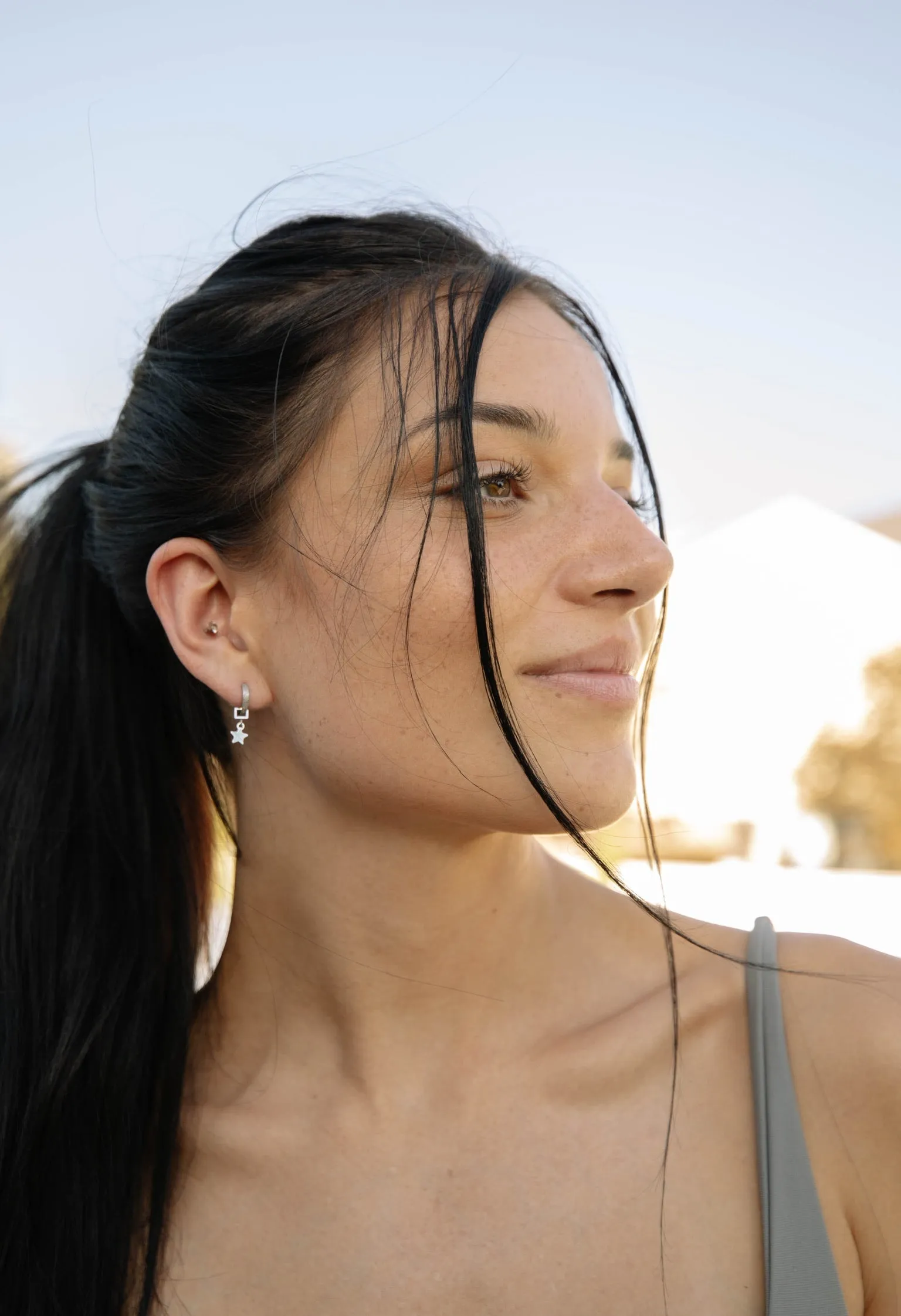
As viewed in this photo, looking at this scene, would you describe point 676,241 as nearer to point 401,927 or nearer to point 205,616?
point 205,616

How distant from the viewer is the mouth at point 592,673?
54.6 inches

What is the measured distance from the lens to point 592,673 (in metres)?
1.41

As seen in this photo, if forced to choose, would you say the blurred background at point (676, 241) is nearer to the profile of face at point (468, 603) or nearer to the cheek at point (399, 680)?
the profile of face at point (468, 603)

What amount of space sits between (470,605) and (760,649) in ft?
20.2

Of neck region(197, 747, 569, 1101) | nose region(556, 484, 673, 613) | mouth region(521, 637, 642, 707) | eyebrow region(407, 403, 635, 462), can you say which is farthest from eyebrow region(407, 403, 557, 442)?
neck region(197, 747, 569, 1101)

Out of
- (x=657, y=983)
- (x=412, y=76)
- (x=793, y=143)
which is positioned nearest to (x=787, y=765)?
(x=793, y=143)

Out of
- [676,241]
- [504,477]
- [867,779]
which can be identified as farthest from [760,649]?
[504,477]

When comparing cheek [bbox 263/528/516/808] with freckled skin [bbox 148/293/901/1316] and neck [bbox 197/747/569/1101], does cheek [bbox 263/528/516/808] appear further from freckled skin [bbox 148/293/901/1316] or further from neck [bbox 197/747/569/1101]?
neck [bbox 197/747/569/1101]

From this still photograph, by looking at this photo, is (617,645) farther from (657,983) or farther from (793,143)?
(793,143)

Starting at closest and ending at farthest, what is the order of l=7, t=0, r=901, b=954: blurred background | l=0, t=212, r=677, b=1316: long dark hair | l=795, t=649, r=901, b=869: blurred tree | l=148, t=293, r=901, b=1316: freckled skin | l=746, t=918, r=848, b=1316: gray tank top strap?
l=746, t=918, r=848, b=1316: gray tank top strap → l=148, t=293, r=901, b=1316: freckled skin → l=0, t=212, r=677, b=1316: long dark hair → l=7, t=0, r=901, b=954: blurred background → l=795, t=649, r=901, b=869: blurred tree

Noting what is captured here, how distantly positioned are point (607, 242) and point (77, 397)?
5496 mm

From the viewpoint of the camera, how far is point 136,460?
1.79 meters

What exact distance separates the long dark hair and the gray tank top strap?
7.1 inches

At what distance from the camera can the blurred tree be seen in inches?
366
